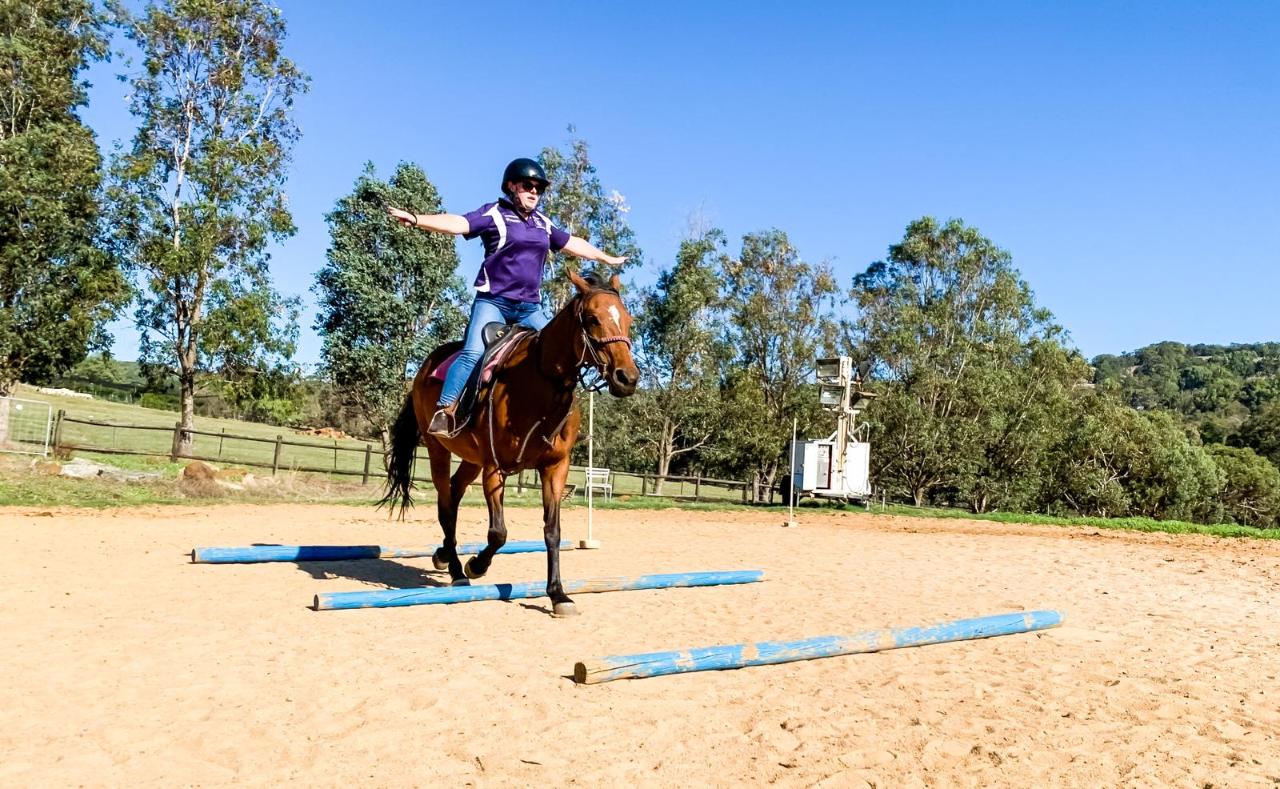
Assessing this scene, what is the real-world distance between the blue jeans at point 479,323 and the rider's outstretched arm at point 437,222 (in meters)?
0.83

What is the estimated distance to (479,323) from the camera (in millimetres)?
7129

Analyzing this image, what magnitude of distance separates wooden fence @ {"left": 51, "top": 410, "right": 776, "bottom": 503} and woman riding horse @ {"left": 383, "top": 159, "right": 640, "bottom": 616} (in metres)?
9.03

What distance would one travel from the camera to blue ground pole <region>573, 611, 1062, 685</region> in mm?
4574

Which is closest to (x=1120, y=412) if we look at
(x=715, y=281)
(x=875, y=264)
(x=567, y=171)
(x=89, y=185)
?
(x=875, y=264)

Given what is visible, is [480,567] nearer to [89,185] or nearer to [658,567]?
[658,567]

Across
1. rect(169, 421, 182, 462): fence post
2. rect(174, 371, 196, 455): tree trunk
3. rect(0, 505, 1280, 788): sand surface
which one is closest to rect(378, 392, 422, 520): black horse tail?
rect(0, 505, 1280, 788): sand surface

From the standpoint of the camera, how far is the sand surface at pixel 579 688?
3475 mm

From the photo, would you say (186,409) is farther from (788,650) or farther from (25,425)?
(788,650)

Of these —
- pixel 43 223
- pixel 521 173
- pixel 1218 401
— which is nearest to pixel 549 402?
pixel 521 173

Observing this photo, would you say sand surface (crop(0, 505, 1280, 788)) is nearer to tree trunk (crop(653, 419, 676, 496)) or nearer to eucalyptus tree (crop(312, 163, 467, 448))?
eucalyptus tree (crop(312, 163, 467, 448))

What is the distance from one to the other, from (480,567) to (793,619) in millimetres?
3090

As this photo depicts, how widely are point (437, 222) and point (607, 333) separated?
1.98 metres

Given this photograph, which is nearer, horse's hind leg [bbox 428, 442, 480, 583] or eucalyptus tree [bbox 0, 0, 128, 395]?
horse's hind leg [bbox 428, 442, 480, 583]

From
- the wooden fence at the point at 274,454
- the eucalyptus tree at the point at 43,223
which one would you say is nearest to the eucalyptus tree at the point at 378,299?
the wooden fence at the point at 274,454
